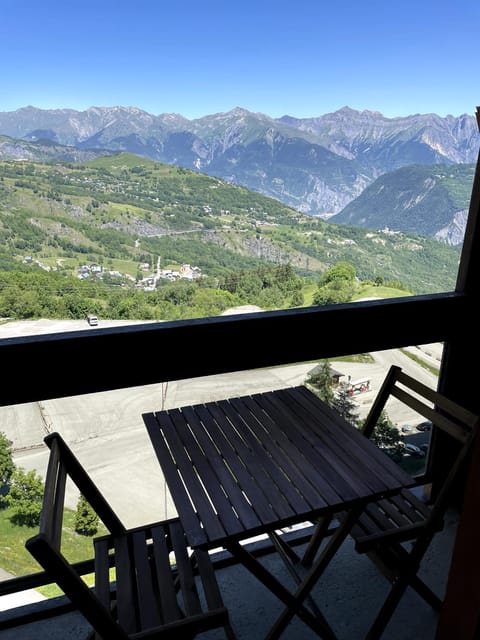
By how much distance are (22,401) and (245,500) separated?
34.6 inches

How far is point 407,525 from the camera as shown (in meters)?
1.73

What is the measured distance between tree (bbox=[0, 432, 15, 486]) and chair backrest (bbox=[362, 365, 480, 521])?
1.50 m

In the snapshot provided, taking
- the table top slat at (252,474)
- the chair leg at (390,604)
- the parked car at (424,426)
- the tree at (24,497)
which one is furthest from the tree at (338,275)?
the tree at (24,497)

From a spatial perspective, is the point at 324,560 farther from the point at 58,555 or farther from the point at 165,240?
the point at 165,240

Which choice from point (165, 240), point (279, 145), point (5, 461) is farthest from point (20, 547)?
point (279, 145)

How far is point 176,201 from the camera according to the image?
3982 millimetres

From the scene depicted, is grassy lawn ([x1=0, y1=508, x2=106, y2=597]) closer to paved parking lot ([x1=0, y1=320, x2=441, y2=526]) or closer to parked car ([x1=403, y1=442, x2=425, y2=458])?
paved parking lot ([x1=0, y1=320, x2=441, y2=526])

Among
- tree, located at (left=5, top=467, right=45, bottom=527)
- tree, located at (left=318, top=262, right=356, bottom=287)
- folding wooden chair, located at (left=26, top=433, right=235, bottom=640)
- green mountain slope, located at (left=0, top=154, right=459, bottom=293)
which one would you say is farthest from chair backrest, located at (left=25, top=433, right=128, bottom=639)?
tree, located at (left=318, top=262, right=356, bottom=287)

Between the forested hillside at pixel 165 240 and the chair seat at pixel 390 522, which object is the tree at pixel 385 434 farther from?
the forested hillside at pixel 165 240

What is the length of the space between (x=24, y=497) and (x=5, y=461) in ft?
0.56

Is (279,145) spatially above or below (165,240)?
above

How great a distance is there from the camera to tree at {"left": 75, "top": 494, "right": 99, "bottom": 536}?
180cm

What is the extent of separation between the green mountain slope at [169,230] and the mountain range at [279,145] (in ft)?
0.66

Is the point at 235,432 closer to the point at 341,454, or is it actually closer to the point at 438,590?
the point at 341,454
